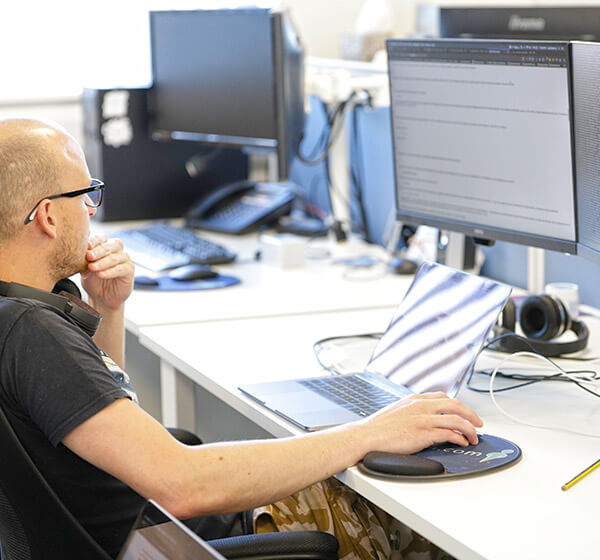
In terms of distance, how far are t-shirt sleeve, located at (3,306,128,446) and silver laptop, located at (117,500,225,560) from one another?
180 mm

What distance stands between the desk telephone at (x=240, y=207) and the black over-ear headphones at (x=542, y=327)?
3.57ft

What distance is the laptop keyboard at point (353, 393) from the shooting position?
137cm

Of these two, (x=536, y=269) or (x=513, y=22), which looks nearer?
(x=536, y=269)

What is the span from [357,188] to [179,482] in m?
1.69

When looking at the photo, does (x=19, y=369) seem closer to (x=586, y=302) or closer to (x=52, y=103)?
(x=586, y=302)

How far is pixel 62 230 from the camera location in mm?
1258

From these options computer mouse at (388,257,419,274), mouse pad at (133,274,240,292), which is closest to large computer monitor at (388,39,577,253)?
computer mouse at (388,257,419,274)

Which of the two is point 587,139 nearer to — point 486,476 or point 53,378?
point 486,476

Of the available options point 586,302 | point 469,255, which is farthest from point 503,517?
point 469,255

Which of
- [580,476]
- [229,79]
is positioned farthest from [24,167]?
[229,79]

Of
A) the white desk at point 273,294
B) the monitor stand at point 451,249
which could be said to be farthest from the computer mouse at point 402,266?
the monitor stand at point 451,249

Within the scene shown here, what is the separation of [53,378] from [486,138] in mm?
894

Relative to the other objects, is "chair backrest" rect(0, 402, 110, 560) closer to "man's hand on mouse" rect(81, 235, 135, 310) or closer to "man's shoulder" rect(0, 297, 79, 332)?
"man's shoulder" rect(0, 297, 79, 332)

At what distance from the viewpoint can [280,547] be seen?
1.16m
